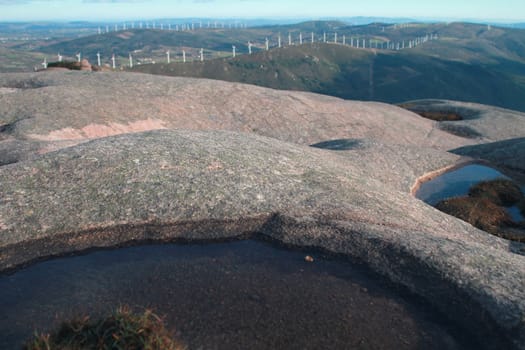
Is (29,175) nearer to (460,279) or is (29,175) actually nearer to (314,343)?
(314,343)

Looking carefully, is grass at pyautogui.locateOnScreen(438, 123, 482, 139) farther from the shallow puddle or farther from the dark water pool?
the dark water pool

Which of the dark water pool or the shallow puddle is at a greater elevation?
the dark water pool

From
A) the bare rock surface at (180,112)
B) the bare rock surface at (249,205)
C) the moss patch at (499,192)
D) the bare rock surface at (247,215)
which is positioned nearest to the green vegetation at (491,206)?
the moss patch at (499,192)

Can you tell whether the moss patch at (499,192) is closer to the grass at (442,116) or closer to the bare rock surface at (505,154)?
the bare rock surface at (505,154)

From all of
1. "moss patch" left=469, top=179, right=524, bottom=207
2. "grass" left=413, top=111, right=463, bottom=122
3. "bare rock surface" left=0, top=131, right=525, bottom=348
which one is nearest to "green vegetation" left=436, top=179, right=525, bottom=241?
"moss patch" left=469, top=179, right=524, bottom=207

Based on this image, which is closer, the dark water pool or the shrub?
the dark water pool

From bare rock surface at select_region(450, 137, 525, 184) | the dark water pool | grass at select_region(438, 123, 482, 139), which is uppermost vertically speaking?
the dark water pool
